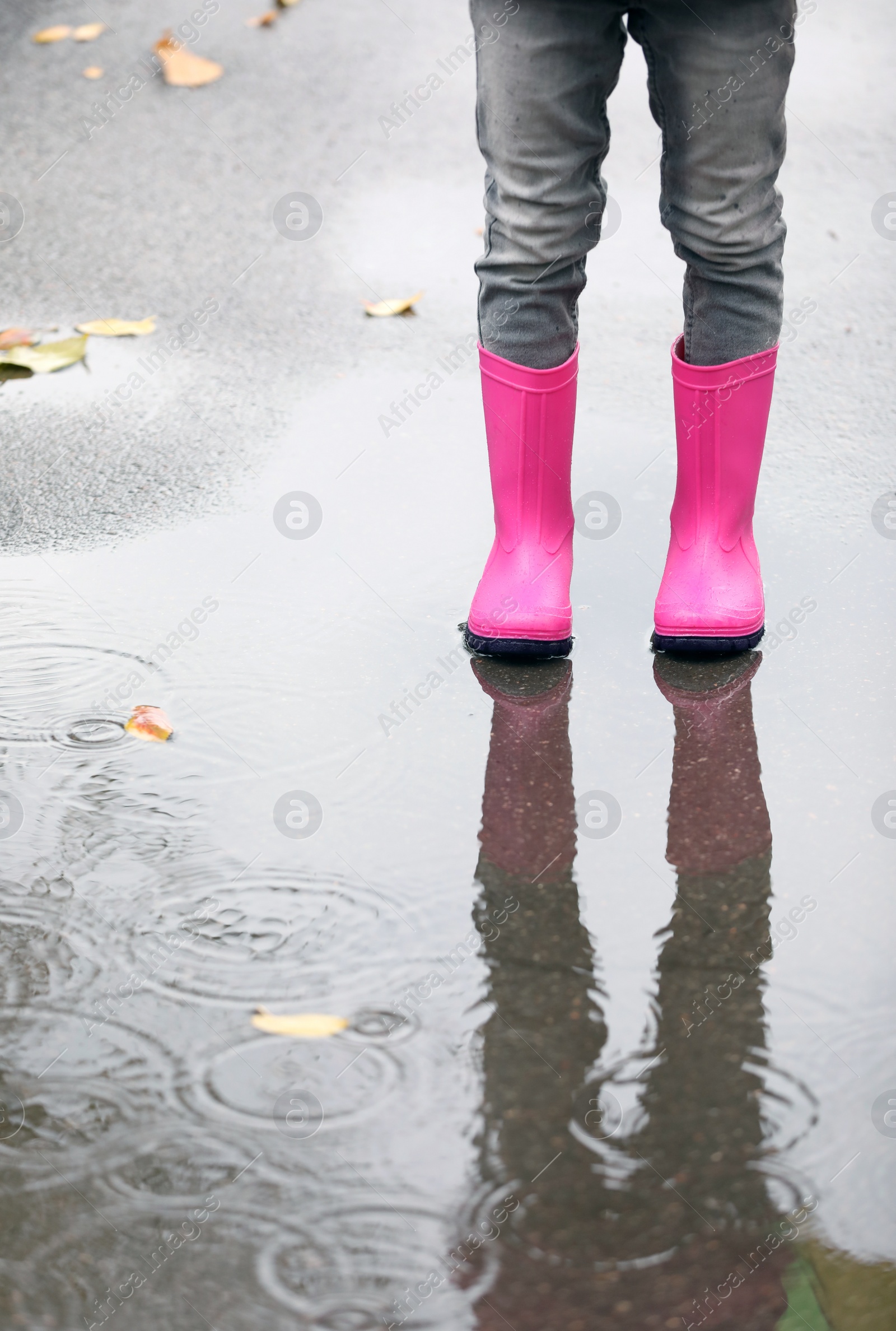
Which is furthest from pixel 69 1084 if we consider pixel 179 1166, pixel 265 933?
pixel 265 933

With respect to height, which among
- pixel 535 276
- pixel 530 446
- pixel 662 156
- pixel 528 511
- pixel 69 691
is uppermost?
pixel 662 156

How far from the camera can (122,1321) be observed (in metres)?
1.14

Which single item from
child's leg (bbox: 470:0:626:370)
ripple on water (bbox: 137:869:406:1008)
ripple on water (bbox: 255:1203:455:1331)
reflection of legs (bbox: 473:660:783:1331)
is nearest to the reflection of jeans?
child's leg (bbox: 470:0:626:370)

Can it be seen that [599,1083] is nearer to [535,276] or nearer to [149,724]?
[149,724]

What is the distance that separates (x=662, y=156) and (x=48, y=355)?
5.45 feet

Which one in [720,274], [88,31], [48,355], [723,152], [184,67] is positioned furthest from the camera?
[88,31]

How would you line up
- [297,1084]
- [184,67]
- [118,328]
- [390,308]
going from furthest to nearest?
1. [184,67]
2. [390,308]
3. [118,328]
4. [297,1084]

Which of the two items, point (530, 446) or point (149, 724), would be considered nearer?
point (149, 724)

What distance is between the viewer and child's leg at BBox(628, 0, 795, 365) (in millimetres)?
1778

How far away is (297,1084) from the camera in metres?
1.36

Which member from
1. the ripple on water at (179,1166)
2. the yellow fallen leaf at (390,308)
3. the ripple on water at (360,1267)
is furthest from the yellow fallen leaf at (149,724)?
the yellow fallen leaf at (390,308)

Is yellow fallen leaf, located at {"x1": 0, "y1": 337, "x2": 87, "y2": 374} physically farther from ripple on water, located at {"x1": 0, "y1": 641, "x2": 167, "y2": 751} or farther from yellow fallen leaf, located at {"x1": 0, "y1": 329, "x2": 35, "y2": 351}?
ripple on water, located at {"x1": 0, "y1": 641, "x2": 167, "y2": 751}

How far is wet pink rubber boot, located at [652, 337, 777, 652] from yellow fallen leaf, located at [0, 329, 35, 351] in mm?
1659

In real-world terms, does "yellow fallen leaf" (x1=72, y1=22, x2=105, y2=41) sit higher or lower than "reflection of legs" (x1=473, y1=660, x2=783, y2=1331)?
higher
